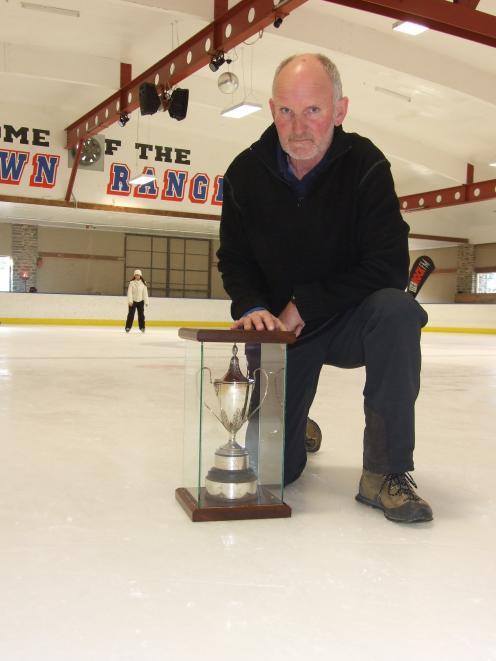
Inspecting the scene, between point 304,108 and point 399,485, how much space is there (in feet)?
2.96

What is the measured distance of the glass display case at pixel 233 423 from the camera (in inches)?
61.6

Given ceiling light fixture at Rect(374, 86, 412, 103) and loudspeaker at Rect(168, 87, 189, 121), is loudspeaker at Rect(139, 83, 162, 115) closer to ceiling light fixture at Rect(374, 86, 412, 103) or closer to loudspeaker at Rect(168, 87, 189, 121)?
loudspeaker at Rect(168, 87, 189, 121)

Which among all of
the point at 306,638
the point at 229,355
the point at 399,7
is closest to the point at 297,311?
the point at 229,355

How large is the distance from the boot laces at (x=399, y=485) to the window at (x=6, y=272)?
18284 mm

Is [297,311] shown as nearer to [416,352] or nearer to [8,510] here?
[416,352]

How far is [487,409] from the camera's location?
11.6 feet

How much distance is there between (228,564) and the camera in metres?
1.25

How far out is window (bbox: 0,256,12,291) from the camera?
61.1 feet

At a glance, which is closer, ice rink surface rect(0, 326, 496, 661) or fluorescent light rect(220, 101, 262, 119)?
ice rink surface rect(0, 326, 496, 661)

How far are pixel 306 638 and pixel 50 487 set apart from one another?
3.34 feet

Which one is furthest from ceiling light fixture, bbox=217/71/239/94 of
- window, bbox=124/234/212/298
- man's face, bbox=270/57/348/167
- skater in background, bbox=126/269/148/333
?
window, bbox=124/234/212/298

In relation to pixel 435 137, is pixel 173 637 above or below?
below

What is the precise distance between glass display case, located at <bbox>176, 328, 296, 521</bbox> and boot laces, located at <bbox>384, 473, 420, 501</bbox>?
0.24m

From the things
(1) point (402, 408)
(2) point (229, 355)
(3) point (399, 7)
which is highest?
(3) point (399, 7)
